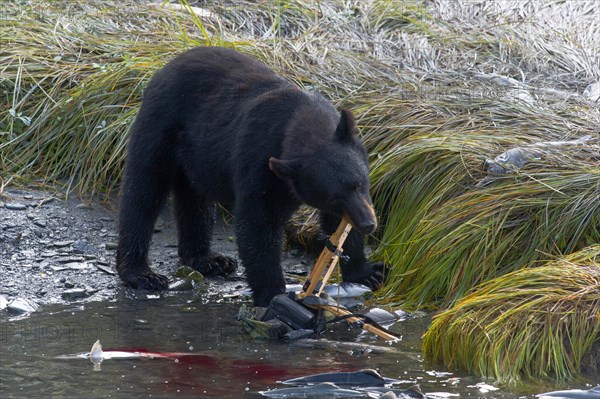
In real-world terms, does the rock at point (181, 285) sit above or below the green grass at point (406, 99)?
below

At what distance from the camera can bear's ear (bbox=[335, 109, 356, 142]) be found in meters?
5.89

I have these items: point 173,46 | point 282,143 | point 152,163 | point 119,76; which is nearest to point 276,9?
point 173,46

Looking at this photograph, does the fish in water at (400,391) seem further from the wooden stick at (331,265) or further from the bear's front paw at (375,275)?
the bear's front paw at (375,275)

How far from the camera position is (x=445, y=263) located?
6.38 metres

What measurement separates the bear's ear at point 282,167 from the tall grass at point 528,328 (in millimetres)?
1102

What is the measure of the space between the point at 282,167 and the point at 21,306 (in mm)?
1766

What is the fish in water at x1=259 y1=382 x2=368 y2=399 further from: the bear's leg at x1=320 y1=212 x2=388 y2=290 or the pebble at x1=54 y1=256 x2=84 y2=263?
the pebble at x1=54 y1=256 x2=84 y2=263

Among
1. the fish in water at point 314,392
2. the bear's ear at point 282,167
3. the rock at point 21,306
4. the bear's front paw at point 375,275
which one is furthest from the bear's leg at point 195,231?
the fish in water at point 314,392

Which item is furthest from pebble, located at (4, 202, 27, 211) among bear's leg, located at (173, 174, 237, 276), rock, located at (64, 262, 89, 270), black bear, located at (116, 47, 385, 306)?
bear's leg, located at (173, 174, 237, 276)

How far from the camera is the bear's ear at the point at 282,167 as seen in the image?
5.86 meters

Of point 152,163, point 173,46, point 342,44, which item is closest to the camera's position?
point 152,163

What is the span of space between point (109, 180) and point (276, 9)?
2.82m

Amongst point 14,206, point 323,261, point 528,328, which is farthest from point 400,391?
point 14,206

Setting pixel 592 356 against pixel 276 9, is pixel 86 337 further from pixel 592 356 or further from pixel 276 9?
pixel 276 9
